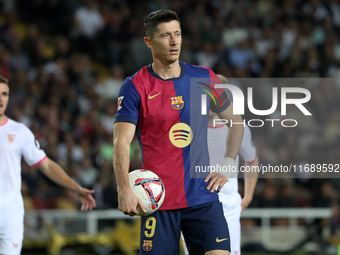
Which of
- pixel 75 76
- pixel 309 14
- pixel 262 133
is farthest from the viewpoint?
pixel 309 14

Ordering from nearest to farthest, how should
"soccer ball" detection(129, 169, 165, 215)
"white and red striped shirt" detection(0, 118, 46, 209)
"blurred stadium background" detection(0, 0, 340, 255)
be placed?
"soccer ball" detection(129, 169, 165, 215), "white and red striped shirt" detection(0, 118, 46, 209), "blurred stadium background" detection(0, 0, 340, 255)

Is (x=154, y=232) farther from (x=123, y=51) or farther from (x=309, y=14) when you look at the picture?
(x=309, y=14)

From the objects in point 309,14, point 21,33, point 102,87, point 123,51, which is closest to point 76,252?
point 102,87

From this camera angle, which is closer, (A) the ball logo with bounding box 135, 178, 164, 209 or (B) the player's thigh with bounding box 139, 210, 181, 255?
(A) the ball logo with bounding box 135, 178, 164, 209

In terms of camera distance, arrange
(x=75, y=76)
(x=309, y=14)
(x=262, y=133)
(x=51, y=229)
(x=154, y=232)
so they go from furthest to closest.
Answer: (x=309, y=14), (x=75, y=76), (x=262, y=133), (x=51, y=229), (x=154, y=232)

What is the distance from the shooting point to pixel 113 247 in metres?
10.8

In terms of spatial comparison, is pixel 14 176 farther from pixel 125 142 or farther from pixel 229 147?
pixel 229 147

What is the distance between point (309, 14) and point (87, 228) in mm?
9322

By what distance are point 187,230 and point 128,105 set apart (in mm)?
1127

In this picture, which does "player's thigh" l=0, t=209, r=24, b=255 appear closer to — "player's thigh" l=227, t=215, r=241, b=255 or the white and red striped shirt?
the white and red striped shirt

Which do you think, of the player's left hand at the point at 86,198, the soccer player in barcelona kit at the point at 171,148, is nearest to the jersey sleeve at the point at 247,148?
the soccer player in barcelona kit at the point at 171,148

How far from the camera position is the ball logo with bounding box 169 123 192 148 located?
450 centimetres

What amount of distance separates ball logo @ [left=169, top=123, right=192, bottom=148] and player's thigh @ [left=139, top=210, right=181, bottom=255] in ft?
1.82

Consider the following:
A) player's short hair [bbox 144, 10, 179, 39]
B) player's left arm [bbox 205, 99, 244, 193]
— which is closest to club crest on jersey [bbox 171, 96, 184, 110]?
player's left arm [bbox 205, 99, 244, 193]
